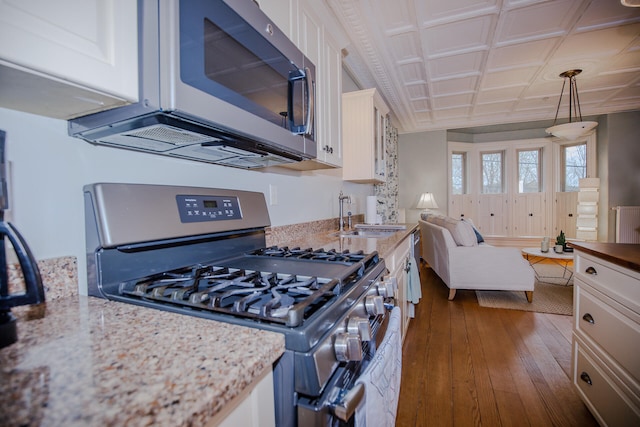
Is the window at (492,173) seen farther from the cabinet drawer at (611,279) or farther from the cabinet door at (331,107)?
the cabinet door at (331,107)

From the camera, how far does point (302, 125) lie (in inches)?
42.2

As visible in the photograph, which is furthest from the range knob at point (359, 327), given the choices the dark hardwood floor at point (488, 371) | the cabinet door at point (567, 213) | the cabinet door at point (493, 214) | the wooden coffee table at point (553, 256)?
the cabinet door at point (567, 213)

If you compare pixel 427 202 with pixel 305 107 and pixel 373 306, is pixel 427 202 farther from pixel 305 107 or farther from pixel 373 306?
pixel 373 306

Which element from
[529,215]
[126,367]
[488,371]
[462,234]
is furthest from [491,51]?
[529,215]

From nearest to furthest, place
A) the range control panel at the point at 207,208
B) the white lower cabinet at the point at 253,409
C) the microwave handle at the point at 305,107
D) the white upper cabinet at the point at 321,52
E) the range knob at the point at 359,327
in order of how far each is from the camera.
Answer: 1. the white lower cabinet at the point at 253,409
2. the range knob at the point at 359,327
3. the range control panel at the point at 207,208
4. the microwave handle at the point at 305,107
5. the white upper cabinet at the point at 321,52

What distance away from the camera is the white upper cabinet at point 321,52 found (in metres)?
1.23

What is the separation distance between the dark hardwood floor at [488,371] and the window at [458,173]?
4188 millimetres

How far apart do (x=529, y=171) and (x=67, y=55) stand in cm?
755

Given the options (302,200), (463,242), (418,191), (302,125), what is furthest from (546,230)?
(302,125)

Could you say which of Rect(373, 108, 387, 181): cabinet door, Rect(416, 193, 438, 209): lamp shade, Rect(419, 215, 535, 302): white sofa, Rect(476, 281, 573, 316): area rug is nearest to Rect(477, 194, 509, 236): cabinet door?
Rect(416, 193, 438, 209): lamp shade

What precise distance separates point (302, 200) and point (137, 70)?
1380mm

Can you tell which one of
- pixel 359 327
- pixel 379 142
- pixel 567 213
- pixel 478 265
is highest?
pixel 379 142

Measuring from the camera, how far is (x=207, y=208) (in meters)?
1.03

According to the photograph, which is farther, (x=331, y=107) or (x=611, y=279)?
(x=331, y=107)
